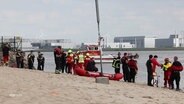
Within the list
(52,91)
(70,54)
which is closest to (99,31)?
(70,54)

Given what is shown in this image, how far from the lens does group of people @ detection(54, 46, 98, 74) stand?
24484 millimetres

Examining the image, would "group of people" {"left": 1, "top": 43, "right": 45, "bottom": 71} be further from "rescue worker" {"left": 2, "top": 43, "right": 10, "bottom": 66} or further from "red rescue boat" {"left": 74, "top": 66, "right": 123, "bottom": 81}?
"red rescue boat" {"left": 74, "top": 66, "right": 123, "bottom": 81}

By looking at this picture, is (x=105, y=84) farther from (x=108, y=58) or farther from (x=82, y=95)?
(x=108, y=58)

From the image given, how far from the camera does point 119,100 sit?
46.7 ft

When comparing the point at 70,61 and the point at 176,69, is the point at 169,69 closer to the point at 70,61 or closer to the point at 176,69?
the point at 176,69

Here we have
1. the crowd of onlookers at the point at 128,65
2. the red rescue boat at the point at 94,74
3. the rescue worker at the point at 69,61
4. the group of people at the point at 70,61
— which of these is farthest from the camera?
the rescue worker at the point at 69,61

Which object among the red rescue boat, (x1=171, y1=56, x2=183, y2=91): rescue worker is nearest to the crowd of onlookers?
(x1=171, y1=56, x2=183, y2=91): rescue worker

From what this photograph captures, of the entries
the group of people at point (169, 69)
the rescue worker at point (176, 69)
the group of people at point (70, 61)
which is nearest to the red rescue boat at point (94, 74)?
the group of people at point (70, 61)

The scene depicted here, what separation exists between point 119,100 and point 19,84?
12.3 ft

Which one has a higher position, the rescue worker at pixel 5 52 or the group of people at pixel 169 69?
the rescue worker at pixel 5 52

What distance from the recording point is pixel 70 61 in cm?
2812

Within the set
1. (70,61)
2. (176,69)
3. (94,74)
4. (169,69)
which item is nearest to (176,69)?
(176,69)

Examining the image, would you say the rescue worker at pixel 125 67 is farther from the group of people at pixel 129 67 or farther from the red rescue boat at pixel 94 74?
the red rescue boat at pixel 94 74

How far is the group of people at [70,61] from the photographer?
2448 centimetres
